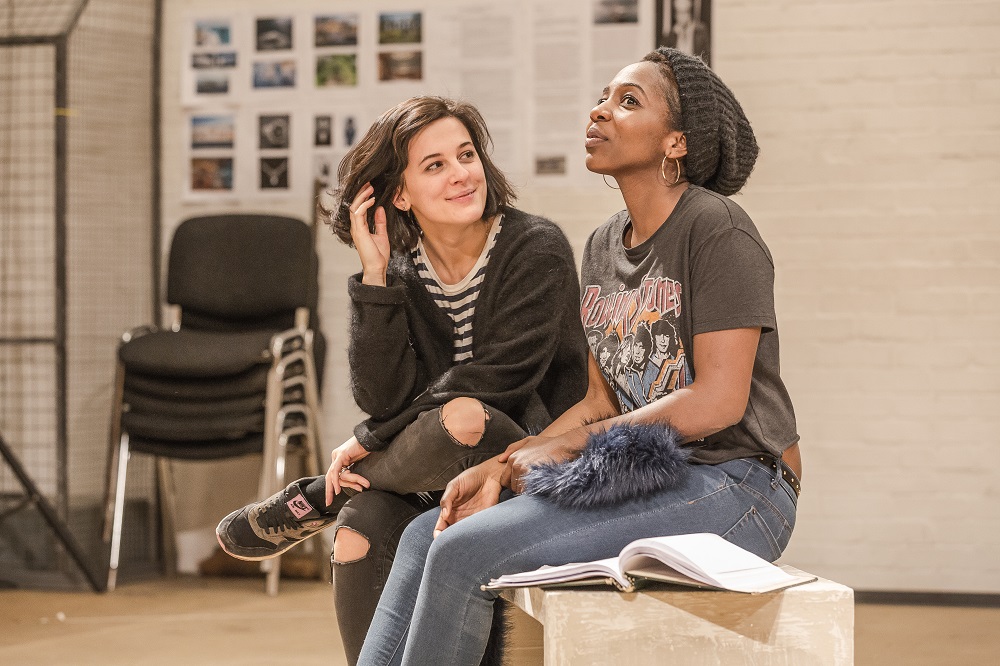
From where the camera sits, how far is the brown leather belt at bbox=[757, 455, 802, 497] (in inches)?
61.2

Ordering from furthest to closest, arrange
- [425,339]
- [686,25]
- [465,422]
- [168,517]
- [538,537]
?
[168,517]
[686,25]
[425,339]
[465,422]
[538,537]

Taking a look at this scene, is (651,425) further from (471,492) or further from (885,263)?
(885,263)

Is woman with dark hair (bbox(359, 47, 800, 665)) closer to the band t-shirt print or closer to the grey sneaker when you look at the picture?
the band t-shirt print

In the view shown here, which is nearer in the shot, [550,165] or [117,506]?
[117,506]

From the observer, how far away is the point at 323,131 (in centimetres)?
388

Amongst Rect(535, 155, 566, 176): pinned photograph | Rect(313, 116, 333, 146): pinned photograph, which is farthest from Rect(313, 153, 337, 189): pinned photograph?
Rect(535, 155, 566, 176): pinned photograph

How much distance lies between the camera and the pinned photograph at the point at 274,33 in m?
3.90

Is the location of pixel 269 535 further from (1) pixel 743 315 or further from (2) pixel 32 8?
(2) pixel 32 8

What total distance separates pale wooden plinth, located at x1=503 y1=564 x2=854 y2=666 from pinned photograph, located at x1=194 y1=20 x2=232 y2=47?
124 inches

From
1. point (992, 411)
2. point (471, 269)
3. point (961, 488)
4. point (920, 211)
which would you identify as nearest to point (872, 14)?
point (920, 211)

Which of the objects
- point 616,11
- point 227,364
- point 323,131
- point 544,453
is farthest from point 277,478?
point 544,453

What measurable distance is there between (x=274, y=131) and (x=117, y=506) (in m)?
1.41

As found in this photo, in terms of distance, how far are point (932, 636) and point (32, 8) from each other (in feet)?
11.9

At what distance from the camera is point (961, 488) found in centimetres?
346
